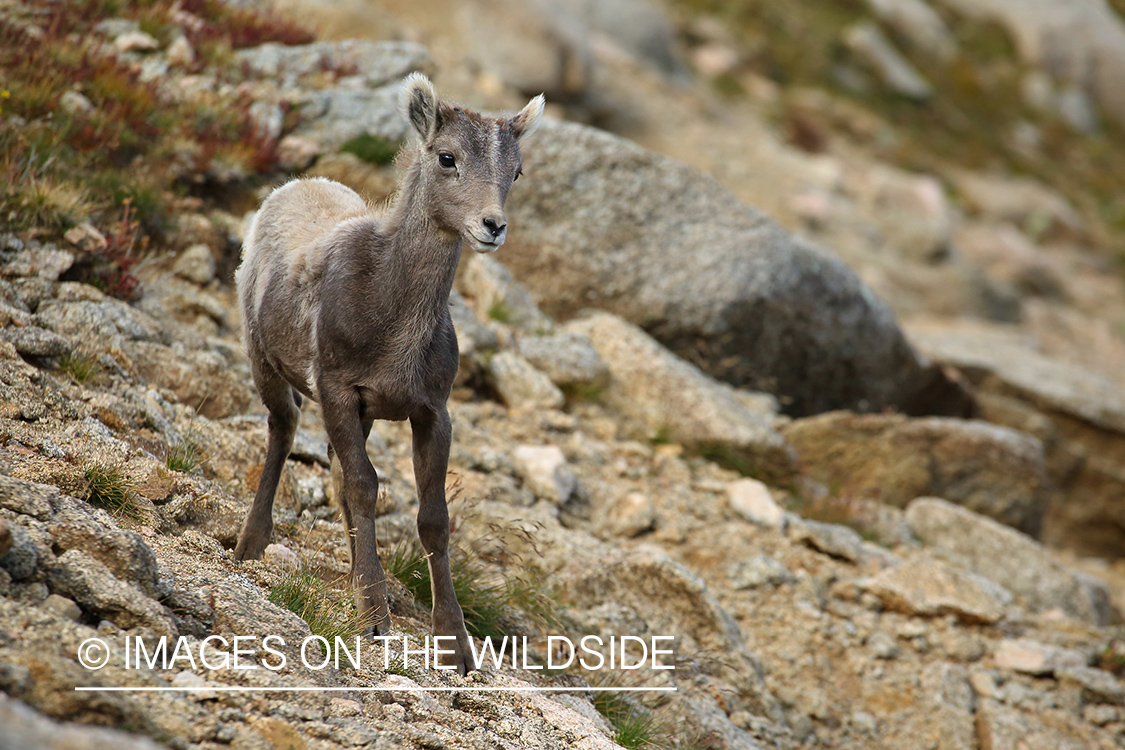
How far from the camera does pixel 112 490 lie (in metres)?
5.78

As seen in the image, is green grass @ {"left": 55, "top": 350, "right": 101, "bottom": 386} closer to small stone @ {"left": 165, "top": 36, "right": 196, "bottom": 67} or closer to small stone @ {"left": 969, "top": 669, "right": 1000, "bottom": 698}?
small stone @ {"left": 165, "top": 36, "right": 196, "bottom": 67}

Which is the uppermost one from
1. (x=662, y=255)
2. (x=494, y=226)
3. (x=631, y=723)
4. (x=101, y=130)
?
(x=662, y=255)

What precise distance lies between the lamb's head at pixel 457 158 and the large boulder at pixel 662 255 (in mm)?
6499

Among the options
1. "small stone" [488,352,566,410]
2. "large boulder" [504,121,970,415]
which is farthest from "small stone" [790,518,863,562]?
"large boulder" [504,121,970,415]

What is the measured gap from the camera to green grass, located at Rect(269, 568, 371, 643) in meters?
5.45

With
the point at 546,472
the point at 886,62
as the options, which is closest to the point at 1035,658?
the point at 546,472

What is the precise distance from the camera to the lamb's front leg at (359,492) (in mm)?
5785

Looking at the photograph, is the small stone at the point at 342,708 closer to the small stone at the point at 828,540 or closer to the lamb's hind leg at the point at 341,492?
the lamb's hind leg at the point at 341,492

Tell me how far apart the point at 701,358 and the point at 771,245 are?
173 centimetres

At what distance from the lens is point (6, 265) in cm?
790

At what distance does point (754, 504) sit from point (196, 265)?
20.3 feet

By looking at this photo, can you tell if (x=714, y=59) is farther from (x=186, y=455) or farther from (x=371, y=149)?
(x=186, y=455)

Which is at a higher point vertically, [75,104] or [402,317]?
[75,104]

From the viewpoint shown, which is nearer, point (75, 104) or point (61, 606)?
point (61, 606)
